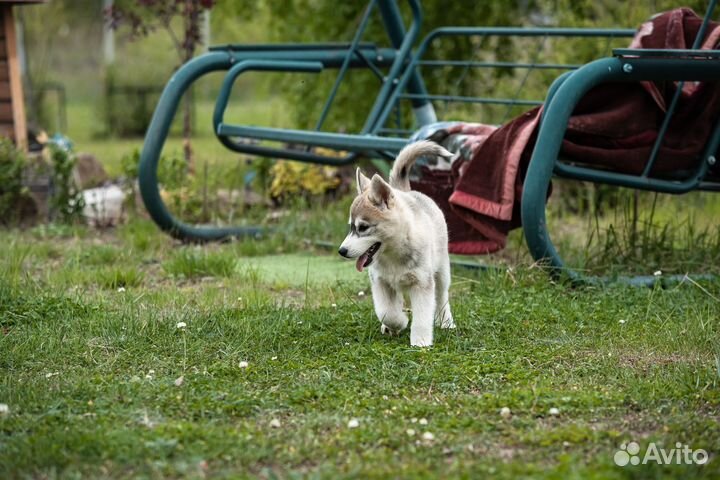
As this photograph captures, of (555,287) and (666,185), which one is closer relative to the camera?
(555,287)

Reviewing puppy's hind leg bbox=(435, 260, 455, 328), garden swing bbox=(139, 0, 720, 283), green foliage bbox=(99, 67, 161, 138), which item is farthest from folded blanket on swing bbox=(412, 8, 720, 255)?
green foliage bbox=(99, 67, 161, 138)

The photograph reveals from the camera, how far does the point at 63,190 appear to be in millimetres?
8188

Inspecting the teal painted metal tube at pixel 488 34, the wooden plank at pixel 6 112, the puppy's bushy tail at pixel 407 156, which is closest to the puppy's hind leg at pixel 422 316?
the puppy's bushy tail at pixel 407 156

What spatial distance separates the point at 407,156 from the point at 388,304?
80cm

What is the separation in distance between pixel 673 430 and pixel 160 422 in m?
1.75

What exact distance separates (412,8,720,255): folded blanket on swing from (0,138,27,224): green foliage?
3.83 metres

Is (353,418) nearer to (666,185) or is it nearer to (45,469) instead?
(45,469)

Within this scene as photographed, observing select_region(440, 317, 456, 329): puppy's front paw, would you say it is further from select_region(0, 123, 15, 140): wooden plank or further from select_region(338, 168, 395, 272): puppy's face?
select_region(0, 123, 15, 140): wooden plank

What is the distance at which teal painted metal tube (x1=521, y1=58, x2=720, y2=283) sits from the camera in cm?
554

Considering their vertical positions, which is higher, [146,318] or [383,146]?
[383,146]

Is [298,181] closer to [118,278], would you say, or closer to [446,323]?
[118,278]

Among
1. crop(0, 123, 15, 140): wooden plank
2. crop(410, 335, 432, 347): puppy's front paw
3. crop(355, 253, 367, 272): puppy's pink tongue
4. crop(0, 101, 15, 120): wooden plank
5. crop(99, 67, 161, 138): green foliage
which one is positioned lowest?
crop(99, 67, 161, 138): green foliage

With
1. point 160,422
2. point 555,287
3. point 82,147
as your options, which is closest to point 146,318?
point 160,422
